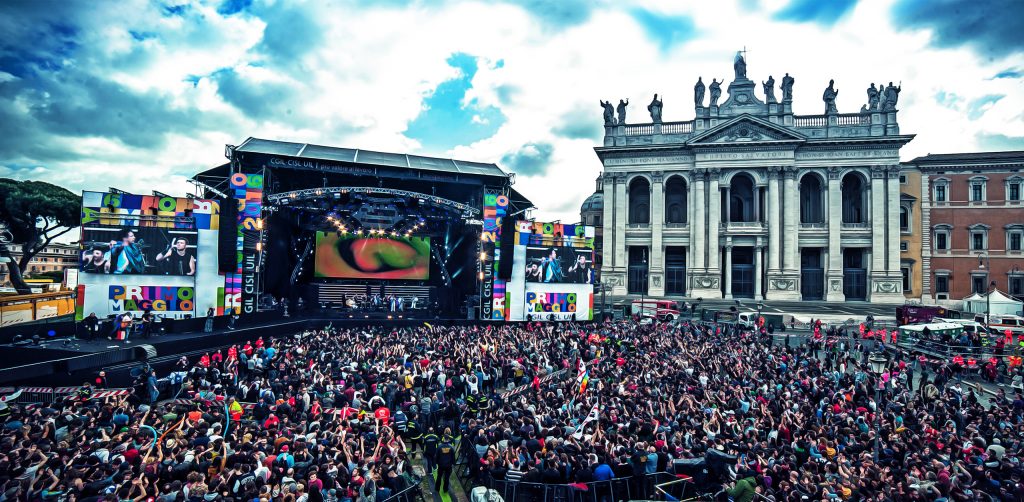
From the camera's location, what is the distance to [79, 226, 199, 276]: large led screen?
22.0 metres

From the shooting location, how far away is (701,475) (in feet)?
29.9

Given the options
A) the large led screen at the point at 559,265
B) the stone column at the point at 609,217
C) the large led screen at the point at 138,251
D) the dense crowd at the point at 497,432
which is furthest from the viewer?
the stone column at the point at 609,217

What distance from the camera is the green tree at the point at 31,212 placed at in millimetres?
31250

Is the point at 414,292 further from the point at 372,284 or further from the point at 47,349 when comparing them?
the point at 47,349

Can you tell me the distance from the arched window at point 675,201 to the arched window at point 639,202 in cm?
203

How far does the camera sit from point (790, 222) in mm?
44781

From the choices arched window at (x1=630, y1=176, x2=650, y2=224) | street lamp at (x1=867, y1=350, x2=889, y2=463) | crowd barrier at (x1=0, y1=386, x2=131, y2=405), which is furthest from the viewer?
arched window at (x1=630, y1=176, x2=650, y2=224)

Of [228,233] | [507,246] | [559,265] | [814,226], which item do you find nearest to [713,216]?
[814,226]

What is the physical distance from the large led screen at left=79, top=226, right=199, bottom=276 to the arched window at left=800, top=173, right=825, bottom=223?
163 feet

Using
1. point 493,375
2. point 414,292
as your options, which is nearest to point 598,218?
point 414,292

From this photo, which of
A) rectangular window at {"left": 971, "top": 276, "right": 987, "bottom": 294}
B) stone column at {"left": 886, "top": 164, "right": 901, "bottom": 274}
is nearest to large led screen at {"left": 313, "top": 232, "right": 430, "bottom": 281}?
stone column at {"left": 886, "top": 164, "right": 901, "bottom": 274}

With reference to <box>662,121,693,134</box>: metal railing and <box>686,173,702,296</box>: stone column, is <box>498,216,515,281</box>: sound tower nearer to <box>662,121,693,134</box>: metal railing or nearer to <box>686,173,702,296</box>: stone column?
<box>686,173,702,296</box>: stone column

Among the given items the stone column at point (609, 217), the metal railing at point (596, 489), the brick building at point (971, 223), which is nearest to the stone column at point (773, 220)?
the stone column at point (609, 217)

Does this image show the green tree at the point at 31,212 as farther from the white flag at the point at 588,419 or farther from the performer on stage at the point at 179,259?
the white flag at the point at 588,419
